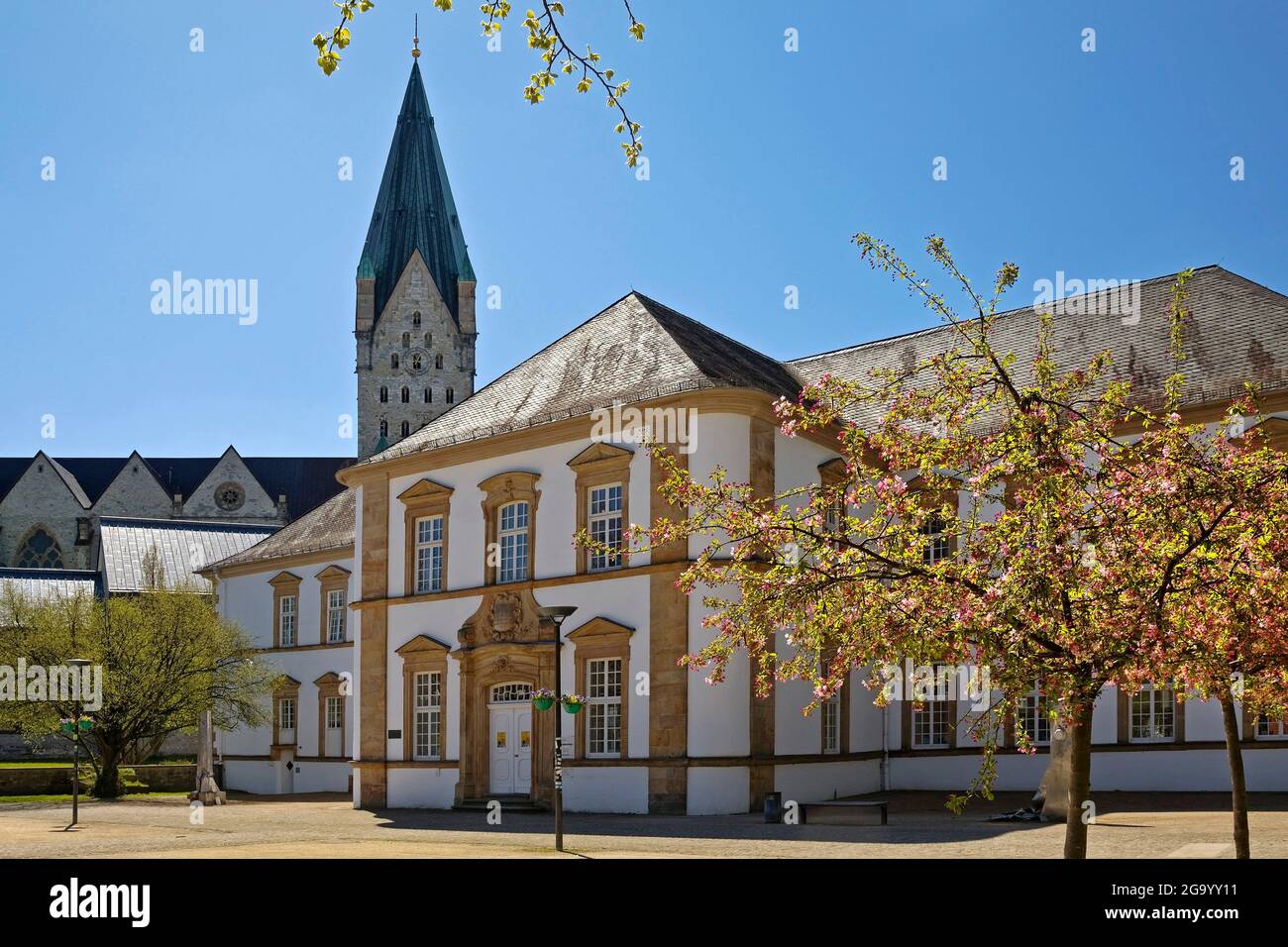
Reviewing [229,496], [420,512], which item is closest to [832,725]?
[420,512]

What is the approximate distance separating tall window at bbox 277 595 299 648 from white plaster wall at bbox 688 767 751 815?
2664 centimetres

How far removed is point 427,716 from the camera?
33.4 metres

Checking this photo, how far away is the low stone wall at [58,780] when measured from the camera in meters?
41.9

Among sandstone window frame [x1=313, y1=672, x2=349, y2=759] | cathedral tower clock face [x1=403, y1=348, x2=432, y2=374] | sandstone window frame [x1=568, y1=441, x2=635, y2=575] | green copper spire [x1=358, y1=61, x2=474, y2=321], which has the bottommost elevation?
sandstone window frame [x1=313, y1=672, x2=349, y2=759]

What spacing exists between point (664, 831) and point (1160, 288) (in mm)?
19296

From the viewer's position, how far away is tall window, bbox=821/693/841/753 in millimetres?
30906

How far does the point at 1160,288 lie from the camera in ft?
112

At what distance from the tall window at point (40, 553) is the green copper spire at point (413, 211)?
2803 cm

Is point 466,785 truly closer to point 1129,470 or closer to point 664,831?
point 664,831

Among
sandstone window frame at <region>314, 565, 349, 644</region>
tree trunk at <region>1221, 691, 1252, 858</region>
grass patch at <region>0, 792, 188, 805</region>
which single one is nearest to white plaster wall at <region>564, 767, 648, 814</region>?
tree trunk at <region>1221, 691, 1252, 858</region>

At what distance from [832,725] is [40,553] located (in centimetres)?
7532

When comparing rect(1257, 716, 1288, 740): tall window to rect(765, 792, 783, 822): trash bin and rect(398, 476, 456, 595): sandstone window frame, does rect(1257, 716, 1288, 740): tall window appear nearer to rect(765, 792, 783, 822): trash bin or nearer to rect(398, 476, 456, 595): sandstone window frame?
rect(765, 792, 783, 822): trash bin

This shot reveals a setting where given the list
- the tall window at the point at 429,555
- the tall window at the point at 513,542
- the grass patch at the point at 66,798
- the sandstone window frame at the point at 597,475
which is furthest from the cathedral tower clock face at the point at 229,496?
the sandstone window frame at the point at 597,475
